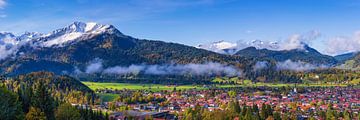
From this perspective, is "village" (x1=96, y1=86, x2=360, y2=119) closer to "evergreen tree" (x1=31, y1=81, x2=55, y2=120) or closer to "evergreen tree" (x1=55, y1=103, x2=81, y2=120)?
"evergreen tree" (x1=55, y1=103, x2=81, y2=120)

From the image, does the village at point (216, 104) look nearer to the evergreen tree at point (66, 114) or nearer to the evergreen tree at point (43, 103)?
the evergreen tree at point (66, 114)

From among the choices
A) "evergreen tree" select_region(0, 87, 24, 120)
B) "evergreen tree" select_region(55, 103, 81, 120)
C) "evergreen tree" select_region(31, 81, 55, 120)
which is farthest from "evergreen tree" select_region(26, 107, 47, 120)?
"evergreen tree" select_region(55, 103, 81, 120)

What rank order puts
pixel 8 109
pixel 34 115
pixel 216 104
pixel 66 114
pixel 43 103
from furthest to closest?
pixel 216 104
pixel 66 114
pixel 43 103
pixel 34 115
pixel 8 109

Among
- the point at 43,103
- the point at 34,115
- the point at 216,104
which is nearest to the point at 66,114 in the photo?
the point at 43,103

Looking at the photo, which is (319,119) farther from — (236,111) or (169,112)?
(169,112)

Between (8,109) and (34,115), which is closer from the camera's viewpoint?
(8,109)

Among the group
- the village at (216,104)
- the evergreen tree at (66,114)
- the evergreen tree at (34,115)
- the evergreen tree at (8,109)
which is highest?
the evergreen tree at (8,109)

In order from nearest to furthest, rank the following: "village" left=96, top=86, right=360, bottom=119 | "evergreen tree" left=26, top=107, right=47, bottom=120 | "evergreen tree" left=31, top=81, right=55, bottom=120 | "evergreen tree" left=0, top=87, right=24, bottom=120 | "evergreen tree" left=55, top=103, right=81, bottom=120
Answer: "evergreen tree" left=0, top=87, right=24, bottom=120, "evergreen tree" left=26, top=107, right=47, bottom=120, "evergreen tree" left=31, top=81, right=55, bottom=120, "evergreen tree" left=55, top=103, right=81, bottom=120, "village" left=96, top=86, right=360, bottom=119

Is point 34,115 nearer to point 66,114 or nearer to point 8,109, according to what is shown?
point 8,109

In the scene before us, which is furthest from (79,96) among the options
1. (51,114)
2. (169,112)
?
(51,114)

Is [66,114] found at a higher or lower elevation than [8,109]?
lower

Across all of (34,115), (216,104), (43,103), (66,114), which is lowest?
(216,104)

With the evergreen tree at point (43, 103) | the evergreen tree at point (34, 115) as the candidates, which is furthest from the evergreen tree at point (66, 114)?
the evergreen tree at point (34, 115)

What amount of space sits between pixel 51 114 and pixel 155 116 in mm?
54443
